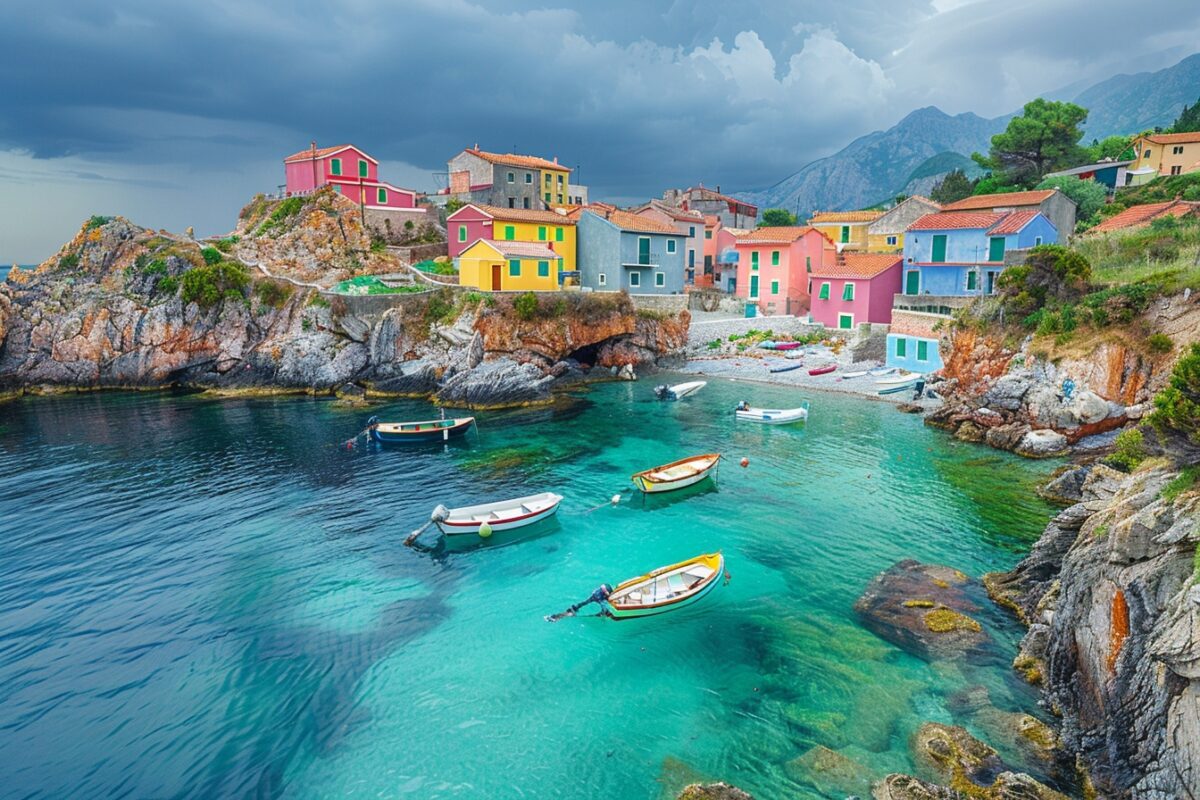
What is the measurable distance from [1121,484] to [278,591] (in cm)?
2775

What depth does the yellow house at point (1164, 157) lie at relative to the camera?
66875mm

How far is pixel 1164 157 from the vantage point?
6825 centimetres

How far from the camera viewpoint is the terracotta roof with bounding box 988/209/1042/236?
48656 mm

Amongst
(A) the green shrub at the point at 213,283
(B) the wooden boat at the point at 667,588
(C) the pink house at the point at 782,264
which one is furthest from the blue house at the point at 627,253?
(B) the wooden boat at the point at 667,588

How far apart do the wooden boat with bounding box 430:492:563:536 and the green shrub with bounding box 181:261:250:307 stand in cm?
4267

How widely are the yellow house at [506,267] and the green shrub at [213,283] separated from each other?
19.7m

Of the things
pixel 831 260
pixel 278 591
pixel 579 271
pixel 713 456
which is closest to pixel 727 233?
pixel 831 260

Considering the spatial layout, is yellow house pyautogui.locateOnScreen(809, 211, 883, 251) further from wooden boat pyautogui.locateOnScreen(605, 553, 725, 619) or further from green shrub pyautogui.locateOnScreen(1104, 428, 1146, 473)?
wooden boat pyautogui.locateOnScreen(605, 553, 725, 619)

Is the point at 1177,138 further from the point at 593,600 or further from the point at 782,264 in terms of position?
the point at 593,600

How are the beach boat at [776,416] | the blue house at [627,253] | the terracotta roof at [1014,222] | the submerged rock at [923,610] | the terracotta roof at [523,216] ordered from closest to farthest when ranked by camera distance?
1. the submerged rock at [923,610]
2. the beach boat at [776,416]
3. the terracotta roof at [1014,222]
4. the terracotta roof at [523,216]
5. the blue house at [627,253]

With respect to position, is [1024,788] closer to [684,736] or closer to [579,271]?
[684,736]

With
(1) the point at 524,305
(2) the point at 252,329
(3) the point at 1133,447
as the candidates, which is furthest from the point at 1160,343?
(2) the point at 252,329

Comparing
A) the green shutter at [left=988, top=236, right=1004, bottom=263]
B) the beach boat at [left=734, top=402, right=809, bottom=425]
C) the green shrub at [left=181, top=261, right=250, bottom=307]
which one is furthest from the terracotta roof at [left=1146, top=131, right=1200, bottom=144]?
the green shrub at [left=181, top=261, right=250, bottom=307]

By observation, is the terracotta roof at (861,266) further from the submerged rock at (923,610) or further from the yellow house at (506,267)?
the submerged rock at (923,610)
